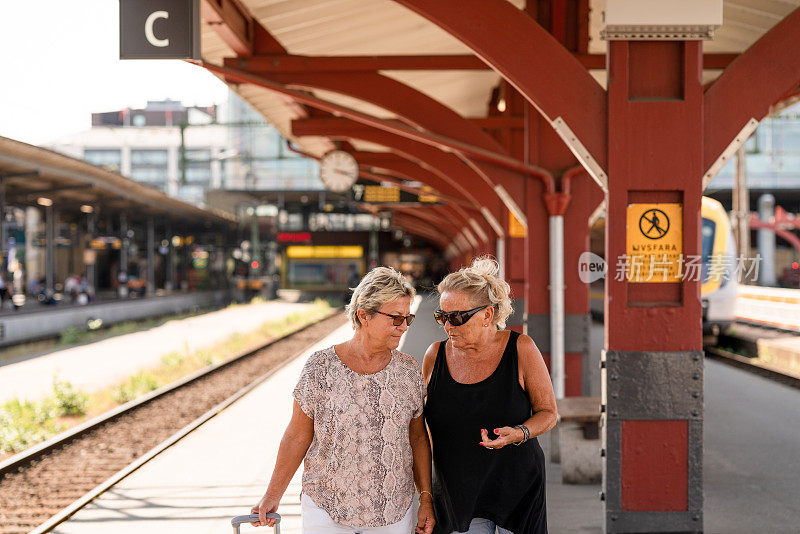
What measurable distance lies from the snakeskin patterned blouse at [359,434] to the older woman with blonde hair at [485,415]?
15 centimetres

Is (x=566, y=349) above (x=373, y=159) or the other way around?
the other way around

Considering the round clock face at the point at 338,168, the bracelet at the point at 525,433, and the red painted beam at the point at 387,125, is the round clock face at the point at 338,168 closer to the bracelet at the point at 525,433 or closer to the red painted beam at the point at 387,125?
the red painted beam at the point at 387,125

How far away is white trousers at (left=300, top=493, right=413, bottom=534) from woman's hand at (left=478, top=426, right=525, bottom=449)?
44 cm

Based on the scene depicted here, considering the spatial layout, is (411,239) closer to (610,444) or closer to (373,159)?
(373,159)

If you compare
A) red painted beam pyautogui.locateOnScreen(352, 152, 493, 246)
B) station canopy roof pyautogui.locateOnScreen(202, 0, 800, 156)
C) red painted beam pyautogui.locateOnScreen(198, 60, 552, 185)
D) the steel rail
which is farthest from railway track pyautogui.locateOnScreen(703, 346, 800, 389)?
the steel rail

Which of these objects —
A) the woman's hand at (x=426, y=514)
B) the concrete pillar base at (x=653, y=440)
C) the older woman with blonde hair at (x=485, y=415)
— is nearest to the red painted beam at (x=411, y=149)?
the concrete pillar base at (x=653, y=440)

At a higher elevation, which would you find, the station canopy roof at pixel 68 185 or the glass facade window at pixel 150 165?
the glass facade window at pixel 150 165

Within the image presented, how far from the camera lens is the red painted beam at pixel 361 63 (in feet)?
25.0

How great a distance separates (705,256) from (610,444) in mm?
12338

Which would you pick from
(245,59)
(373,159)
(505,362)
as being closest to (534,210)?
(245,59)

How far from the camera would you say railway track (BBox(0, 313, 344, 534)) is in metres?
6.23

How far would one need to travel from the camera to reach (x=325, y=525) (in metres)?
2.75

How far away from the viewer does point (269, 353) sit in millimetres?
17984

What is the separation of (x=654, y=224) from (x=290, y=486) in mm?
3488
